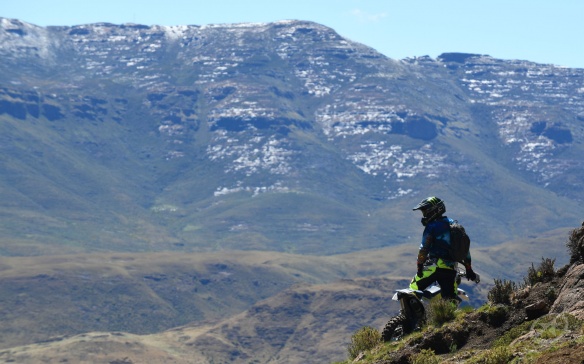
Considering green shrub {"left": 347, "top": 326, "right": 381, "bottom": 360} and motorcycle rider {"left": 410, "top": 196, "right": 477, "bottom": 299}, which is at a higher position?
motorcycle rider {"left": 410, "top": 196, "right": 477, "bottom": 299}

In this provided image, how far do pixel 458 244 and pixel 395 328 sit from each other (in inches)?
97.4

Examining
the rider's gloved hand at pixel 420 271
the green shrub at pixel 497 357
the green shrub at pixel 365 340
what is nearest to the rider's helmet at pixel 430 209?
the rider's gloved hand at pixel 420 271

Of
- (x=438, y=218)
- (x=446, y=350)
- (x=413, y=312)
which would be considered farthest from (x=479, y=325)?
(x=438, y=218)

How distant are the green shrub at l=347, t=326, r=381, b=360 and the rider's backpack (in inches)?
96.7

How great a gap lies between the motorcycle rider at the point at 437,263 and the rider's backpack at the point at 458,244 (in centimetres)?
10

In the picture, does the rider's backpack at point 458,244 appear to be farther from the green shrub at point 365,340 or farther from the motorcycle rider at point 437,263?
the green shrub at point 365,340

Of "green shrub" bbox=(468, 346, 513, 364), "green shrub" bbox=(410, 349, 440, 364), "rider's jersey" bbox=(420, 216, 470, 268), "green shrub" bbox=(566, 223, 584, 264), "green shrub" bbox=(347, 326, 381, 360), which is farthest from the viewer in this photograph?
"rider's jersey" bbox=(420, 216, 470, 268)

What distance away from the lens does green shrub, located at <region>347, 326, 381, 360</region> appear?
25703 mm

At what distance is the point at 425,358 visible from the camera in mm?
20328

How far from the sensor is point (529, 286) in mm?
24047

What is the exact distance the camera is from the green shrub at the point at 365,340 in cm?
2570

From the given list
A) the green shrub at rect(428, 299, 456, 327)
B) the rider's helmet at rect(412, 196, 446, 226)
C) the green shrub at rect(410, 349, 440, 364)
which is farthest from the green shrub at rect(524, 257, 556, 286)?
the green shrub at rect(410, 349, 440, 364)

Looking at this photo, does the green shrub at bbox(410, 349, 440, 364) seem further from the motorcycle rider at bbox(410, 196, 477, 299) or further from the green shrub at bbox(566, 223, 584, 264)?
the motorcycle rider at bbox(410, 196, 477, 299)

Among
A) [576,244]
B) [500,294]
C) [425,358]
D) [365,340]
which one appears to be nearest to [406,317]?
[365,340]
